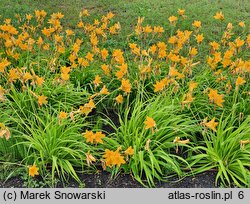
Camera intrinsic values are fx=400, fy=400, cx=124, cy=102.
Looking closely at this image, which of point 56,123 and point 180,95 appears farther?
point 180,95

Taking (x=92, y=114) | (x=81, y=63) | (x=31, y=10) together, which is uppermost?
(x=31, y=10)

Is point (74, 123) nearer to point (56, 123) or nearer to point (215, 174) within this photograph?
point (56, 123)

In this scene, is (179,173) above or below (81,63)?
below

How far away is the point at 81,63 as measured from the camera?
14.1 feet

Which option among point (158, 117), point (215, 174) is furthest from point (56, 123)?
point (215, 174)

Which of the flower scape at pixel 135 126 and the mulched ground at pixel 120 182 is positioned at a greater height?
the flower scape at pixel 135 126

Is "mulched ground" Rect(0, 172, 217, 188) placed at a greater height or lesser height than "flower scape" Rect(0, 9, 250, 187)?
lesser

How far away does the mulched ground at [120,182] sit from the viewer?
3.38m

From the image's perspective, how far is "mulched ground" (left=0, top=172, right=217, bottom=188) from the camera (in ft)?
11.1

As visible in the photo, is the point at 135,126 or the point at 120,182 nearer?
the point at 120,182

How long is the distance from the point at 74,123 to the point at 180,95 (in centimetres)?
115

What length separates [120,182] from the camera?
3.42 meters

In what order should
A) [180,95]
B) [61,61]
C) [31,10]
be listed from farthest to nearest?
[31,10]
[61,61]
[180,95]

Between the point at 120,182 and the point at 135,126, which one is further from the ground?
the point at 135,126
